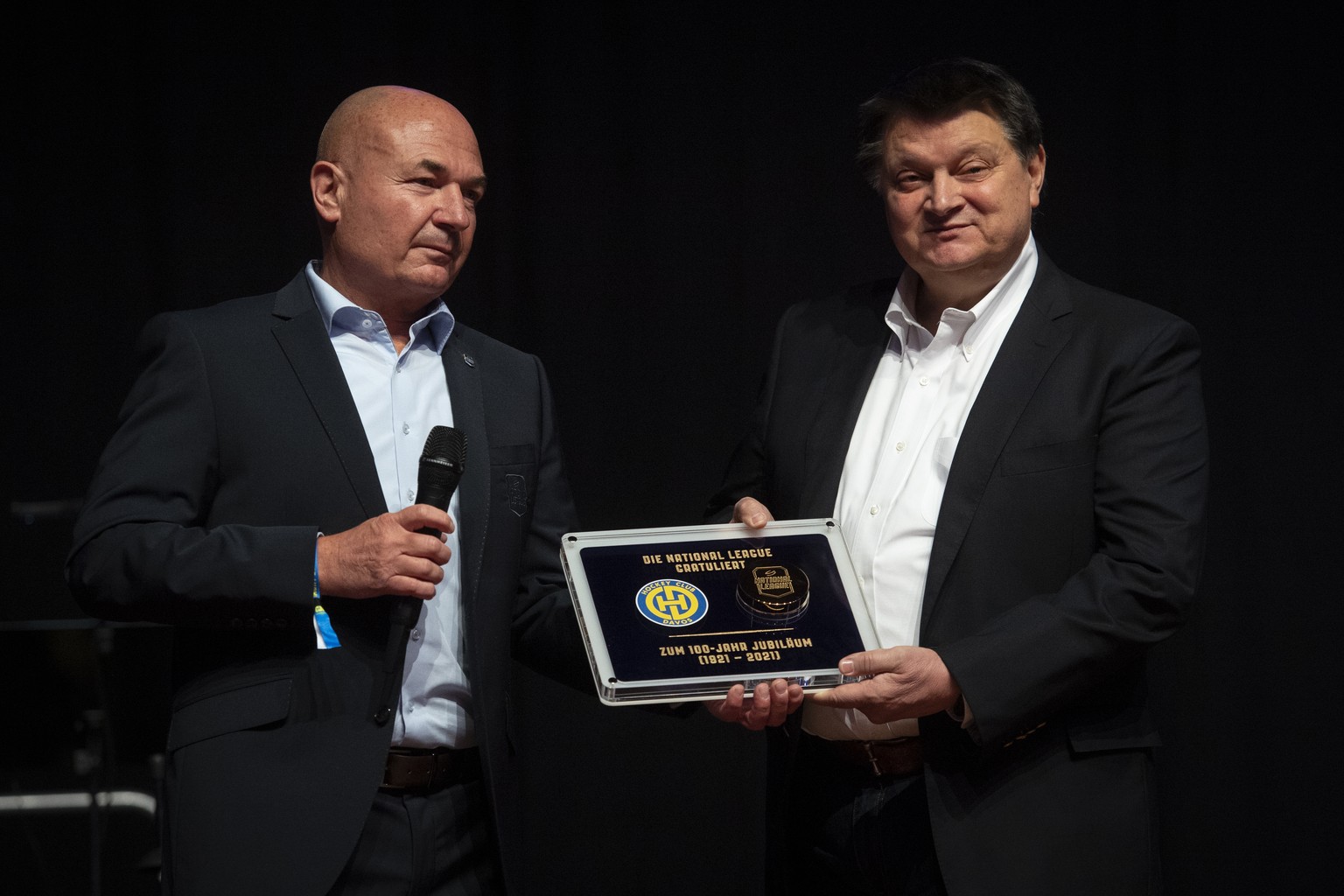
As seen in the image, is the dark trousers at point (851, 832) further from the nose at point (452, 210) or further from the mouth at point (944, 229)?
the nose at point (452, 210)

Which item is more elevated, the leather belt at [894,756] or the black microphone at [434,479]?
the black microphone at [434,479]

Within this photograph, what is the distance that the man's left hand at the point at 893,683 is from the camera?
189cm

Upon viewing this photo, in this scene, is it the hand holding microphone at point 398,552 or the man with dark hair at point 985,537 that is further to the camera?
the man with dark hair at point 985,537

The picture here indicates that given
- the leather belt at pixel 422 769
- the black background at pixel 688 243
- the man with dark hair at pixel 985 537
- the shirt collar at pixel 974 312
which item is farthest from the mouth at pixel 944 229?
the black background at pixel 688 243

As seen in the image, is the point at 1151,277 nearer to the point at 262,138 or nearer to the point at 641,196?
the point at 641,196

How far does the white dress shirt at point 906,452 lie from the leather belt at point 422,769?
567 millimetres

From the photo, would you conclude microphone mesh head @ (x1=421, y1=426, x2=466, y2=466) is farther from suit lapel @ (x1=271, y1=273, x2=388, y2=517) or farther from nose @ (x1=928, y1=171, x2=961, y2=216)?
nose @ (x1=928, y1=171, x2=961, y2=216)

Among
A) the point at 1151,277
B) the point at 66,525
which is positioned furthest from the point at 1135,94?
the point at 66,525

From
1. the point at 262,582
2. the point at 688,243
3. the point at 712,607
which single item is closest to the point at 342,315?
the point at 262,582

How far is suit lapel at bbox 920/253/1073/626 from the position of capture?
2.02 metres

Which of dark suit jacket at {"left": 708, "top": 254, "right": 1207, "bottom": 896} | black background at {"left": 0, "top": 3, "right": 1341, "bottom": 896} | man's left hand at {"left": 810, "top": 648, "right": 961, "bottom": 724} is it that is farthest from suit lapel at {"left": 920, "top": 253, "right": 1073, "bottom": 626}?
black background at {"left": 0, "top": 3, "right": 1341, "bottom": 896}

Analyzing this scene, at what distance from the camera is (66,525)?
360cm

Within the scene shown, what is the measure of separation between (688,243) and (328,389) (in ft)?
5.73

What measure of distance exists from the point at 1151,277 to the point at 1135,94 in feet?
1.62
